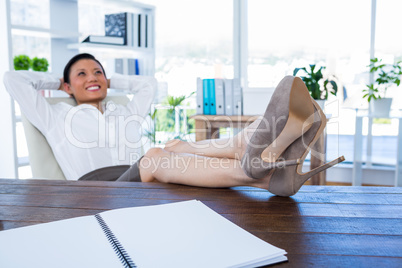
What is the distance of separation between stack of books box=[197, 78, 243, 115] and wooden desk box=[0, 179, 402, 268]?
209cm

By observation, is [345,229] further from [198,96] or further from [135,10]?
[135,10]

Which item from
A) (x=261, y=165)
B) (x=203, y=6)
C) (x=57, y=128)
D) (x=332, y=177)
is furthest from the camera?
(x=203, y=6)

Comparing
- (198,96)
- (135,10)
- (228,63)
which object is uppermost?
(135,10)

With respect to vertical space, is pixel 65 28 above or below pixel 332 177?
above

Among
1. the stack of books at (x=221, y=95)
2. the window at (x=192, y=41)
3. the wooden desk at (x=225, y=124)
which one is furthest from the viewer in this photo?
the window at (x=192, y=41)

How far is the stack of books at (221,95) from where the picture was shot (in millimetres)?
3219

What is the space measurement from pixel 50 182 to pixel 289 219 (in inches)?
29.7

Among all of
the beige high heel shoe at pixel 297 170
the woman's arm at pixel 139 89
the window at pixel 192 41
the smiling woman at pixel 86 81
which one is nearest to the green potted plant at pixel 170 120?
the window at pixel 192 41

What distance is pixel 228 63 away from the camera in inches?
175

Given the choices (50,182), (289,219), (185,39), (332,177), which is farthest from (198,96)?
(289,219)

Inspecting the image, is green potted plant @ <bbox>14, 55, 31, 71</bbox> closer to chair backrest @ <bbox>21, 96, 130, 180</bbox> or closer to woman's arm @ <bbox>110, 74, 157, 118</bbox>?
woman's arm @ <bbox>110, 74, 157, 118</bbox>

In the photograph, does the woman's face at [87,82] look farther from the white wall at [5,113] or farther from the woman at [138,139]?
the white wall at [5,113]

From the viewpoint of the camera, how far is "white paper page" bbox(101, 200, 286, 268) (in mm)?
634

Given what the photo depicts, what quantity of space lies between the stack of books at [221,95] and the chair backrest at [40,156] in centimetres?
146
